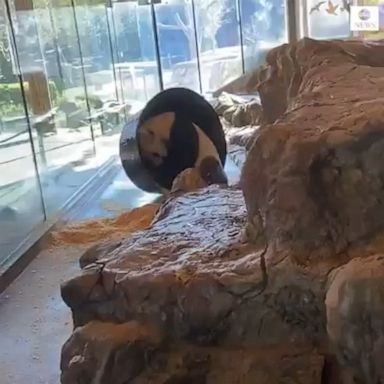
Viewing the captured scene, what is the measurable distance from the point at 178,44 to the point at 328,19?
1541mm

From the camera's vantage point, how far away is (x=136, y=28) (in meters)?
6.98

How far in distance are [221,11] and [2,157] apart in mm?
4780

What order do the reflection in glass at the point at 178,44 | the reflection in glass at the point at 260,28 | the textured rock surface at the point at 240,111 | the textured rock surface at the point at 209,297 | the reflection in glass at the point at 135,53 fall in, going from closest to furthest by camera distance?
A: 1. the textured rock surface at the point at 209,297
2. the textured rock surface at the point at 240,111
3. the reflection in glass at the point at 135,53
4. the reflection in glass at the point at 178,44
5. the reflection in glass at the point at 260,28

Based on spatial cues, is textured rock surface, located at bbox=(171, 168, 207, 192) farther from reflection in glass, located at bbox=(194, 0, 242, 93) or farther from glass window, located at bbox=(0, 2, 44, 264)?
reflection in glass, located at bbox=(194, 0, 242, 93)

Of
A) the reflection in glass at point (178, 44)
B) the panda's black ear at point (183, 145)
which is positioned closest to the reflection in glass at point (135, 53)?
the reflection in glass at point (178, 44)

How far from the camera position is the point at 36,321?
2.60 m

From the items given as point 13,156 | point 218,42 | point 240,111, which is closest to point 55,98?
point 13,156

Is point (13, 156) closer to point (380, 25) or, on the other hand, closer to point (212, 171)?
point (212, 171)

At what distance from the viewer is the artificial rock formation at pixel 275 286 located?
1.32m

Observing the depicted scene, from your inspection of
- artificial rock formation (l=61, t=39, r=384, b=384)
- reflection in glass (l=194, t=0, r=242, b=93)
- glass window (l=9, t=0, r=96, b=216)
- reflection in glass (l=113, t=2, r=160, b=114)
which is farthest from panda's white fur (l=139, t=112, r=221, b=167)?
reflection in glass (l=194, t=0, r=242, b=93)

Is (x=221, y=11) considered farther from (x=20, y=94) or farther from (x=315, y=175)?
(x=315, y=175)

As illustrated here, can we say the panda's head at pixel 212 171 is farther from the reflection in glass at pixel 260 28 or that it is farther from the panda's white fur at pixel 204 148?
the reflection in glass at pixel 260 28

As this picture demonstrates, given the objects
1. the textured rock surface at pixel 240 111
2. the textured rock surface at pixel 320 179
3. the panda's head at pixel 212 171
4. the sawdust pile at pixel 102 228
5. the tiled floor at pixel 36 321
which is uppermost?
the textured rock surface at pixel 320 179

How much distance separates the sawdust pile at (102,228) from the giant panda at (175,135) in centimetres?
24
